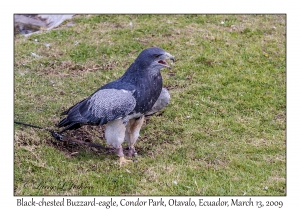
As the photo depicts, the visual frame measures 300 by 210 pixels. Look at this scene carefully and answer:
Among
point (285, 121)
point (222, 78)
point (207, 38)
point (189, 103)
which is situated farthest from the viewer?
point (207, 38)

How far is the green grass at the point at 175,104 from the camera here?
502cm

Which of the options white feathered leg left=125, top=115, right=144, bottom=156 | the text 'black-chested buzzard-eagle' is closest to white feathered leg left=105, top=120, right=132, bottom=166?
the text 'black-chested buzzard-eagle'

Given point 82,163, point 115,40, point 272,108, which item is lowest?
point 82,163

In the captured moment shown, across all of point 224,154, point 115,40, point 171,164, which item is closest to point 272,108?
point 224,154

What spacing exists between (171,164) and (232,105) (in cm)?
220

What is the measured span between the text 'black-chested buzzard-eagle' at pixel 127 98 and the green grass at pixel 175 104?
1.57 ft

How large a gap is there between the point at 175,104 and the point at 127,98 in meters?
2.18

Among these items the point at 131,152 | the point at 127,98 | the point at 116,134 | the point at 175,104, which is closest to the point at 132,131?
the point at 131,152

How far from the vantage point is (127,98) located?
201 inches

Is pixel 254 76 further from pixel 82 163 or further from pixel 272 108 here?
pixel 82 163

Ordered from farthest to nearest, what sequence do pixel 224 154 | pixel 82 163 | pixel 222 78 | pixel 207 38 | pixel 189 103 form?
pixel 207 38 < pixel 222 78 < pixel 189 103 < pixel 224 154 < pixel 82 163

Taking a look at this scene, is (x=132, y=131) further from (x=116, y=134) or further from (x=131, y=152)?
(x=116, y=134)

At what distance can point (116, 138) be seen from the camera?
537cm

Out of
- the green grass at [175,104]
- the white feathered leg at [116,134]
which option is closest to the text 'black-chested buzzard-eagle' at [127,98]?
the white feathered leg at [116,134]
